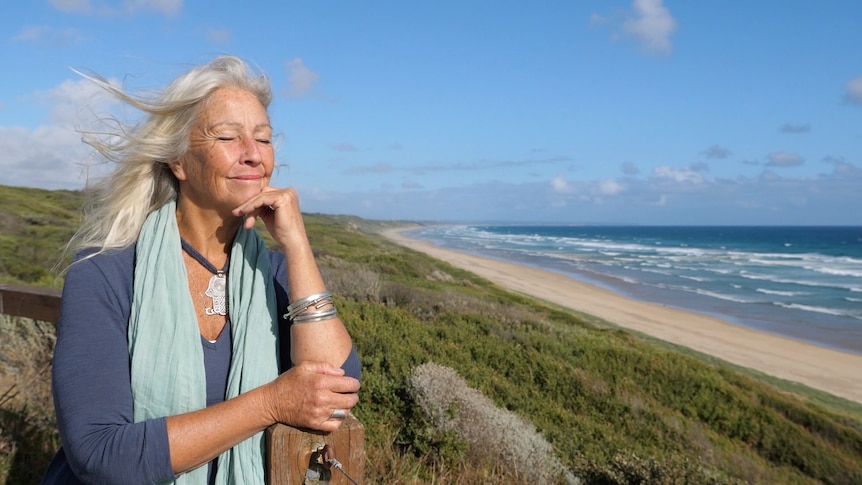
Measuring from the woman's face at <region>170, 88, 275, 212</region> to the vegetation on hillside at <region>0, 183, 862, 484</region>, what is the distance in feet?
6.78

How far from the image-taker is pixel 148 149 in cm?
182

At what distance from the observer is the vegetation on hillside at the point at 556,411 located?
4.03 metres

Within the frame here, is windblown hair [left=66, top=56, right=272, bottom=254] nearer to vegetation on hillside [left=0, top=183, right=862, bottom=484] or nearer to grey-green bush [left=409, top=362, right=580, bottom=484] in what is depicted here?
vegetation on hillside [left=0, top=183, right=862, bottom=484]

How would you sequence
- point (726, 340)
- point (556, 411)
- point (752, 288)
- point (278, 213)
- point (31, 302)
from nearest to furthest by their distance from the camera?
point (278, 213) < point (31, 302) < point (556, 411) < point (726, 340) < point (752, 288)

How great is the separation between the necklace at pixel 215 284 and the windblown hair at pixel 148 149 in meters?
0.16

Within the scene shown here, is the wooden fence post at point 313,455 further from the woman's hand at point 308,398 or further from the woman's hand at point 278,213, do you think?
the woman's hand at point 278,213

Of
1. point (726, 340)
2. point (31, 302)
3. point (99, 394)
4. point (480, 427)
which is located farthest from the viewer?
point (726, 340)

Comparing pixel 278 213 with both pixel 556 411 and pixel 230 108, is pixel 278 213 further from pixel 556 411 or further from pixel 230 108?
pixel 556 411

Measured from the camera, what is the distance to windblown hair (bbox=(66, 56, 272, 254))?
179 centimetres

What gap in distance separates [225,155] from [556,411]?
589cm

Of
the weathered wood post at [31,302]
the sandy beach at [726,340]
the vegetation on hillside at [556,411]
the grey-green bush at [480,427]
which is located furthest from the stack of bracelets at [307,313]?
the sandy beach at [726,340]

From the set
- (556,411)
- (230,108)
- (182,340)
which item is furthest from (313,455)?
(556,411)

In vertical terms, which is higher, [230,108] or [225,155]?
[230,108]

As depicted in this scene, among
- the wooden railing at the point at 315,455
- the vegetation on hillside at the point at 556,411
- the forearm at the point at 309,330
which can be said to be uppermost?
the forearm at the point at 309,330
